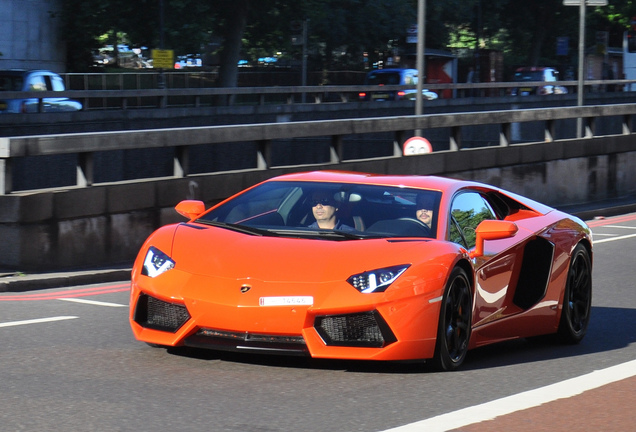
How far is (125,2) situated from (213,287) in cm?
4193

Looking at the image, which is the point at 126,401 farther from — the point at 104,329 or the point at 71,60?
the point at 71,60

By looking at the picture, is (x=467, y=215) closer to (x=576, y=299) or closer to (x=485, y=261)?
(x=485, y=261)

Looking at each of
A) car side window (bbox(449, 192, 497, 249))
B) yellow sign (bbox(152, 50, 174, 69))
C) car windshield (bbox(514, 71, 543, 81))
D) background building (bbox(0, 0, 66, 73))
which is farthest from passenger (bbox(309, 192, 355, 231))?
car windshield (bbox(514, 71, 543, 81))

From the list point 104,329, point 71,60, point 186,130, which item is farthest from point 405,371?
point 71,60

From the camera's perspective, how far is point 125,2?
47.0 meters

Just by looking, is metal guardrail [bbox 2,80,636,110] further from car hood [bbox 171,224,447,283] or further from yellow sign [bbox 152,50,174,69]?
car hood [bbox 171,224,447,283]

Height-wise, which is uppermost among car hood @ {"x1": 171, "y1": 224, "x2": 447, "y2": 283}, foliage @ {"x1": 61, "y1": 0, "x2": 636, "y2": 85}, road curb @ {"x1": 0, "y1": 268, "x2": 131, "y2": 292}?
foliage @ {"x1": 61, "y1": 0, "x2": 636, "y2": 85}

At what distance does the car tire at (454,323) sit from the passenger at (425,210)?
40cm

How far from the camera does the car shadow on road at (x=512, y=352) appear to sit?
6949mm

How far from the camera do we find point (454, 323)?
22.8 feet

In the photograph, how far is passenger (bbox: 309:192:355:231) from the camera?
7.26 metres

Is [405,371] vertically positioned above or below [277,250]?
below

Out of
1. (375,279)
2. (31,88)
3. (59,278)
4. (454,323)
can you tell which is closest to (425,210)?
(454,323)

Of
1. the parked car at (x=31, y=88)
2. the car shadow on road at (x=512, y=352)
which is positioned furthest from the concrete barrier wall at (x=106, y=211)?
the parked car at (x=31, y=88)
